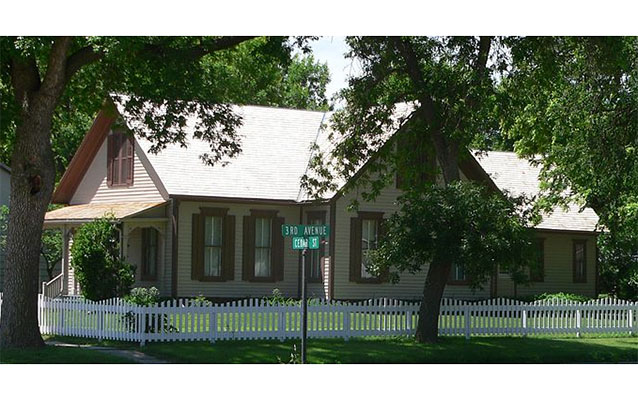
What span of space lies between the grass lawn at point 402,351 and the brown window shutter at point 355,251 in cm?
769

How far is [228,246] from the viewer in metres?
32.0

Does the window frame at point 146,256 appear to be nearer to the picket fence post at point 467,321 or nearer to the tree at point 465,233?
the picket fence post at point 467,321

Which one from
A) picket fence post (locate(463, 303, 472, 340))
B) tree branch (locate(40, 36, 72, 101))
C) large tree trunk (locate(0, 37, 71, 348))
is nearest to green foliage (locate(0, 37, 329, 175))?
tree branch (locate(40, 36, 72, 101))

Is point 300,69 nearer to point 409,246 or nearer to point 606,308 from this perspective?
point 606,308

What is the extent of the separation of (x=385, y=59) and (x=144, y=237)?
13.0 meters

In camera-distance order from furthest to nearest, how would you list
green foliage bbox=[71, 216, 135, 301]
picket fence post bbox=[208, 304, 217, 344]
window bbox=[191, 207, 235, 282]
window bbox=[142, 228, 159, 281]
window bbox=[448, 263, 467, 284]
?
window bbox=[448, 263, 467, 284]
window bbox=[142, 228, 159, 281]
window bbox=[191, 207, 235, 282]
green foliage bbox=[71, 216, 135, 301]
picket fence post bbox=[208, 304, 217, 344]

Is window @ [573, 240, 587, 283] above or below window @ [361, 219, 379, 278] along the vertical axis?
below

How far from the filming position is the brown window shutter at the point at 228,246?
31891mm

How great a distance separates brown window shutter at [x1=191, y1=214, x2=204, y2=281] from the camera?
31328mm

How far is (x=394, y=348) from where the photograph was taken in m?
21.7

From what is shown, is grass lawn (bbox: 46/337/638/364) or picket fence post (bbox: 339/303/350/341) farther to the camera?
picket fence post (bbox: 339/303/350/341)

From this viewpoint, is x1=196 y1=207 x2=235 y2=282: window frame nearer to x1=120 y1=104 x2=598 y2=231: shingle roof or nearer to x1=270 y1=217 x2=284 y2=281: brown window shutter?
x1=120 y1=104 x2=598 y2=231: shingle roof

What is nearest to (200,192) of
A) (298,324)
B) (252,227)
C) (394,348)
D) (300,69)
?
(252,227)

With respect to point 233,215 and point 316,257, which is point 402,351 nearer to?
point 316,257
